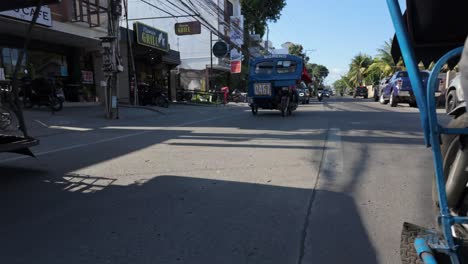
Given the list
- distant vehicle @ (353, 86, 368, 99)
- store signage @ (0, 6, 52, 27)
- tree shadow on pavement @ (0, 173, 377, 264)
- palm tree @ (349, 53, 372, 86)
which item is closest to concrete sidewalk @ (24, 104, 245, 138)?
store signage @ (0, 6, 52, 27)

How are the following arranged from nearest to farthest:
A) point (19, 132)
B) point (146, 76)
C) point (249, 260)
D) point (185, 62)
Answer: point (249, 260), point (19, 132), point (146, 76), point (185, 62)

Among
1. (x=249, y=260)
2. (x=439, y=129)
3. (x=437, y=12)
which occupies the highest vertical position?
(x=437, y=12)

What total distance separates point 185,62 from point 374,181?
3504 cm

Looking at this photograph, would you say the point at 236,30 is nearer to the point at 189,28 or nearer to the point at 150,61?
the point at 189,28

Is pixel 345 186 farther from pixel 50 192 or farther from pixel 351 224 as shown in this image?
pixel 50 192

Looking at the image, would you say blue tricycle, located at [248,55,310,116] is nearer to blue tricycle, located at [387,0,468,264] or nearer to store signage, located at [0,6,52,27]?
store signage, located at [0,6,52,27]

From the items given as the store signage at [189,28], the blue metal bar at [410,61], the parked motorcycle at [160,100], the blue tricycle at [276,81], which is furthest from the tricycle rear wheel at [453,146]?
the store signage at [189,28]

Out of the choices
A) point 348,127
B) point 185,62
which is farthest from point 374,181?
point 185,62

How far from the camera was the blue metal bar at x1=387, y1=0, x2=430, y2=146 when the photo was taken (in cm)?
186

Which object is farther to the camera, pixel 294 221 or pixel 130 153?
pixel 130 153

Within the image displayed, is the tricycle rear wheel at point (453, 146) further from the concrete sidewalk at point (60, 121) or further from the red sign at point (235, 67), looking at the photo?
the red sign at point (235, 67)

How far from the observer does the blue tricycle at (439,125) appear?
5.90 feet

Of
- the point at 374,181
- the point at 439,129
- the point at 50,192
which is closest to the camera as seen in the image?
the point at 439,129

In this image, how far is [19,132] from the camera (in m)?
5.41
